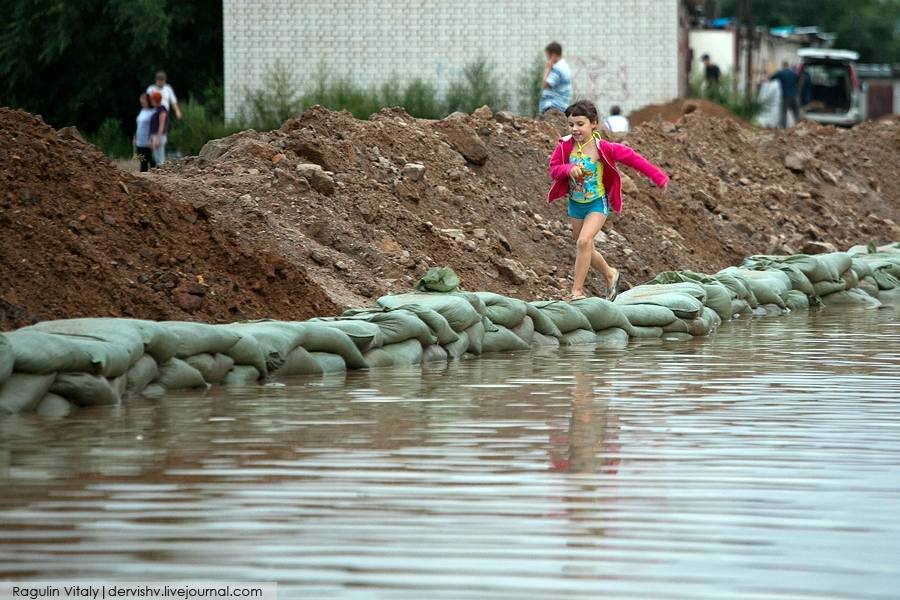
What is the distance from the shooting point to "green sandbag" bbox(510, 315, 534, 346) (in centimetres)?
1043

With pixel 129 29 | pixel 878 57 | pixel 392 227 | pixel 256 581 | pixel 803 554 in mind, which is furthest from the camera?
pixel 878 57

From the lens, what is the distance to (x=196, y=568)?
13.5 ft

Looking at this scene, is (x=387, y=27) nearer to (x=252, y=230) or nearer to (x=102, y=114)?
(x=102, y=114)

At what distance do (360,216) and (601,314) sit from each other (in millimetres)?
2975

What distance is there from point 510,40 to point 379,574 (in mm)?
27610

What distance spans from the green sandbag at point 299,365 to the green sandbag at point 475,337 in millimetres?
1403

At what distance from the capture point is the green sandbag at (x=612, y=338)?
10.9 m

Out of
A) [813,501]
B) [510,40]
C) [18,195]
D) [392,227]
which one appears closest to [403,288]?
[392,227]

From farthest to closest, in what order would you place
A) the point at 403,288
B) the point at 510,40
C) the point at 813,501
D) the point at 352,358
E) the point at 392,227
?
the point at 510,40, the point at 392,227, the point at 403,288, the point at 352,358, the point at 813,501

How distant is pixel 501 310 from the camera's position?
10.3m

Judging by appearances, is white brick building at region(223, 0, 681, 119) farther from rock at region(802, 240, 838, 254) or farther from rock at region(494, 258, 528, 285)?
rock at region(494, 258, 528, 285)

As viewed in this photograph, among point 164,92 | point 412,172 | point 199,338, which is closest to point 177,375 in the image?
point 199,338

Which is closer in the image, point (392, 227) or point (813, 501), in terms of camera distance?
point (813, 501)

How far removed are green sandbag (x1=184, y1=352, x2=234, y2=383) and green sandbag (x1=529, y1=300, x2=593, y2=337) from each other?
3038 mm
